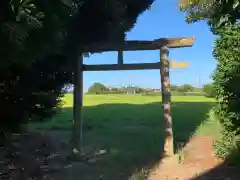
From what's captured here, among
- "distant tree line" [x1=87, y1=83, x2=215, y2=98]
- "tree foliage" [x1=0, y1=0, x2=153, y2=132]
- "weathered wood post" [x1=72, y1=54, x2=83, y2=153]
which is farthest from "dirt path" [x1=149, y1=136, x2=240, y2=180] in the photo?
"distant tree line" [x1=87, y1=83, x2=215, y2=98]

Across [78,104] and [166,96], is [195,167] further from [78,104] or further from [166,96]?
[78,104]

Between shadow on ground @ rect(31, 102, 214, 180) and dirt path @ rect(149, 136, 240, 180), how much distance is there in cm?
28

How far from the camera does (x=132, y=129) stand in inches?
464

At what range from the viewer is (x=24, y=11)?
10.5 feet

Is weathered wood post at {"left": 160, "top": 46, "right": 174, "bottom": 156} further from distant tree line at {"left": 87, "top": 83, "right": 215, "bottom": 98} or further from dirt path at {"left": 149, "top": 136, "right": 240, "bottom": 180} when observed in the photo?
distant tree line at {"left": 87, "top": 83, "right": 215, "bottom": 98}

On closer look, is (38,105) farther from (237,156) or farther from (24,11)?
(24,11)

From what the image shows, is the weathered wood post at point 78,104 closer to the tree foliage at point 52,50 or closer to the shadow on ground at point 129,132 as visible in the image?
the tree foliage at point 52,50

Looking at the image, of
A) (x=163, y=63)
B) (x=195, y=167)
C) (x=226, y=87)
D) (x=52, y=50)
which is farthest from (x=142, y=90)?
→ (x=52, y=50)

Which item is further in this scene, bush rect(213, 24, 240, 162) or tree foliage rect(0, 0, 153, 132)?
bush rect(213, 24, 240, 162)

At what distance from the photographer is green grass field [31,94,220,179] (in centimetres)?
838

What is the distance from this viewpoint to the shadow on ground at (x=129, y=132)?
789cm

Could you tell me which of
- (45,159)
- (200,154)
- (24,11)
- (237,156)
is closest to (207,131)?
(200,154)

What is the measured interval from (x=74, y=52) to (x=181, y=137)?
420 cm

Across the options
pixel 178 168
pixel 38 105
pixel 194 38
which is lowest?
pixel 178 168
